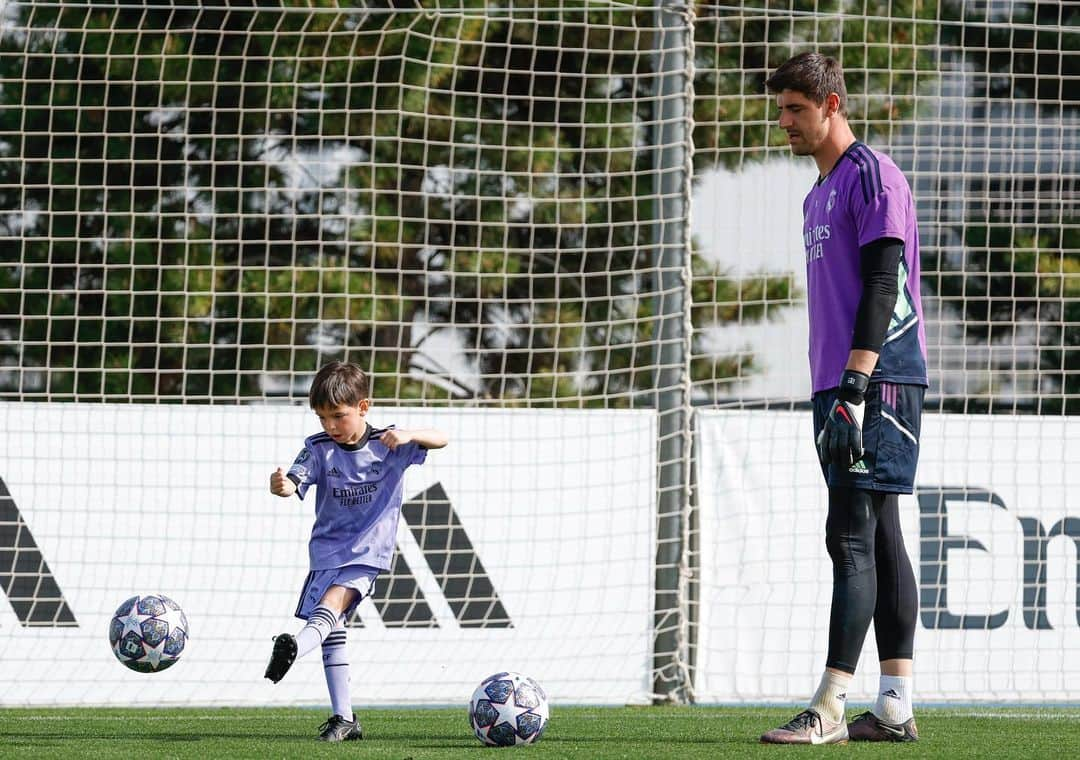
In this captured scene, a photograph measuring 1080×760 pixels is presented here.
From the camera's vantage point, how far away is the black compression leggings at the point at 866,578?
3826 mm

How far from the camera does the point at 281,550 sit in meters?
6.39

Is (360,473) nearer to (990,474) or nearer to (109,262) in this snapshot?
(990,474)

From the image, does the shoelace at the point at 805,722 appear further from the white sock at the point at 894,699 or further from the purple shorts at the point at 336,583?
the purple shorts at the point at 336,583

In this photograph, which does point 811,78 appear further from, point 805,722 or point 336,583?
point 336,583

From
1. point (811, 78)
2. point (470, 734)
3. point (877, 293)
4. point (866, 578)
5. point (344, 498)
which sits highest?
point (811, 78)

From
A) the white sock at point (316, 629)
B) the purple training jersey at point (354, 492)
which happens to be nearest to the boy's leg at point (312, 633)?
the white sock at point (316, 629)

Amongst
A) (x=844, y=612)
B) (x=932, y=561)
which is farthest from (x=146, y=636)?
(x=932, y=561)

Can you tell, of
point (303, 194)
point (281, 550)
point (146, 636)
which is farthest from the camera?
point (303, 194)

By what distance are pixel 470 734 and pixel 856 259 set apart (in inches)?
78.7

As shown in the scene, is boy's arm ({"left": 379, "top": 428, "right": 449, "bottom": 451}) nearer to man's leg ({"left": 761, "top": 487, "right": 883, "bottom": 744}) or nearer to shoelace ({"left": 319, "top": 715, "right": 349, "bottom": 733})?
shoelace ({"left": 319, "top": 715, "right": 349, "bottom": 733})

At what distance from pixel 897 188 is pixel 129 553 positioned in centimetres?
396

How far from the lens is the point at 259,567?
637 centimetres

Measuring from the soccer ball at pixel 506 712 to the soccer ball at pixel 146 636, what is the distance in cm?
110

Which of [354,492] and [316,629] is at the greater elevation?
[354,492]
